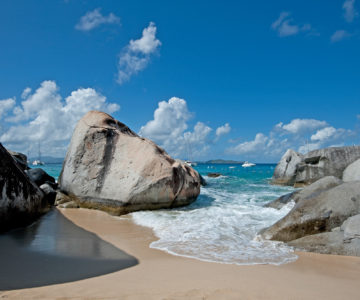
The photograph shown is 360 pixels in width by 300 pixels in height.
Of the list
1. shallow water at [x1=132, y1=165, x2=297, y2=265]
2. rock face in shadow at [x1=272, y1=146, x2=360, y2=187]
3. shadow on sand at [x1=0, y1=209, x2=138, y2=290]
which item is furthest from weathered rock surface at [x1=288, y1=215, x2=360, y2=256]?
rock face in shadow at [x1=272, y1=146, x2=360, y2=187]

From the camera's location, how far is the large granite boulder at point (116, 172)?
9.01 metres

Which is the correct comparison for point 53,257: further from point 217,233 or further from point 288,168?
point 288,168

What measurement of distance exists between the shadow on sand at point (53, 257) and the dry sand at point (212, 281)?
28 cm

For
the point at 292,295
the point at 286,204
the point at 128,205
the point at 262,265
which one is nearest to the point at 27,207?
the point at 128,205

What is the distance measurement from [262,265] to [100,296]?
2776 mm

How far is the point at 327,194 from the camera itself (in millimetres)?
6453

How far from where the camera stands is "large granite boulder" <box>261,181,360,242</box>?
19.2 ft

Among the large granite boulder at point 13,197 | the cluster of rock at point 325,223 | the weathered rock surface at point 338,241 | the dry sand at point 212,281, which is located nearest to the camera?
the dry sand at point 212,281

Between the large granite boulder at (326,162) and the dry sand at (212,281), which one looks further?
the large granite boulder at (326,162)

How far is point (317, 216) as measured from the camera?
5949 millimetres

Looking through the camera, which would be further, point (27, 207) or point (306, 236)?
point (27, 207)

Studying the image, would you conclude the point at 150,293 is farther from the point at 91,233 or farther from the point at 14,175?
the point at 14,175

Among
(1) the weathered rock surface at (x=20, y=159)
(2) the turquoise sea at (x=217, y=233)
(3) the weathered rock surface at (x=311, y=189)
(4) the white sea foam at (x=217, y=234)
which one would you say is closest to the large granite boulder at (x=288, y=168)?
(3) the weathered rock surface at (x=311, y=189)

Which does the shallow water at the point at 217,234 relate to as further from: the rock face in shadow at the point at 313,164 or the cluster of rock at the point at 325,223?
the rock face in shadow at the point at 313,164
